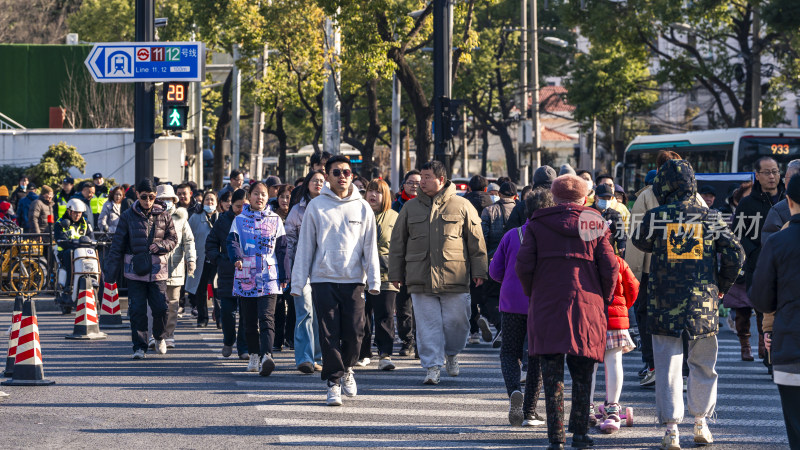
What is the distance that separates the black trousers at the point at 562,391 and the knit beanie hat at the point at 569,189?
38.8 inches

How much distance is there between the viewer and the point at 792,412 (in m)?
5.76

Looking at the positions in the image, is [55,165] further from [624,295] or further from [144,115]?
[624,295]

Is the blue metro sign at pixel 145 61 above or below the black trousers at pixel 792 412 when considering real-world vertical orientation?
above

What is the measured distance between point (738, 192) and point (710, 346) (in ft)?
21.9

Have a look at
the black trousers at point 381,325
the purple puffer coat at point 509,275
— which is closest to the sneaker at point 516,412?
the purple puffer coat at point 509,275

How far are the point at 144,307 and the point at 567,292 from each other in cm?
625

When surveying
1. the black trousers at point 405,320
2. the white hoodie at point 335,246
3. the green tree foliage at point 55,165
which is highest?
the green tree foliage at point 55,165

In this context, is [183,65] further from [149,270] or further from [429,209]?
[429,209]

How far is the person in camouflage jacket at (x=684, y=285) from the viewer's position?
7355mm

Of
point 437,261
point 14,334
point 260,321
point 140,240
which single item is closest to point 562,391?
point 437,261

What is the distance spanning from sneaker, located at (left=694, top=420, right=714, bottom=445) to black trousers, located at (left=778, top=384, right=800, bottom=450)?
174cm

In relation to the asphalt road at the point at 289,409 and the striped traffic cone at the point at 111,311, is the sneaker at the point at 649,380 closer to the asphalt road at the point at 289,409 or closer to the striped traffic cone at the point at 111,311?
the asphalt road at the point at 289,409

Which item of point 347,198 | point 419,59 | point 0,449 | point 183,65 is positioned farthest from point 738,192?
point 419,59

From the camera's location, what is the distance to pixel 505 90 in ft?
171
